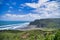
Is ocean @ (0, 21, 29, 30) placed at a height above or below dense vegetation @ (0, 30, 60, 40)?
above

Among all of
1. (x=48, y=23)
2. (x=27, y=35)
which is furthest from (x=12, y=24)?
(x=48, y=23)

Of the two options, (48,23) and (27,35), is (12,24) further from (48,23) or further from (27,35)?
(48,23)

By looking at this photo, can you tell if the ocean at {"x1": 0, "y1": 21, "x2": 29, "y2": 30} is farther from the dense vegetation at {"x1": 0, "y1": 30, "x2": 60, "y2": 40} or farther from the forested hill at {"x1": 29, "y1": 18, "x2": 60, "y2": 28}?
the forested hill at {"x1": 29, "y1": 18, "x2": 60, "y2": 28}

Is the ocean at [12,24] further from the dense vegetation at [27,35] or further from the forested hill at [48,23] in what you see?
the forested hill at [48,23]

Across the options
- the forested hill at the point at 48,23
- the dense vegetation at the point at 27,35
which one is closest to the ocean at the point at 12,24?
the dense vegetation at the point at 27,35

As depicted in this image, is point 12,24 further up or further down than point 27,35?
further up

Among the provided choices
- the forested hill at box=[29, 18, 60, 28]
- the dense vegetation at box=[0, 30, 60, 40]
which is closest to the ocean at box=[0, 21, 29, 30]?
the dense vegetation at box=[0, 30, 60, 40]

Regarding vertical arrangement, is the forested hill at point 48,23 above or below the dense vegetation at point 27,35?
above

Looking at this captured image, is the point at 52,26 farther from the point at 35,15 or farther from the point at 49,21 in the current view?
the point at 35,15
